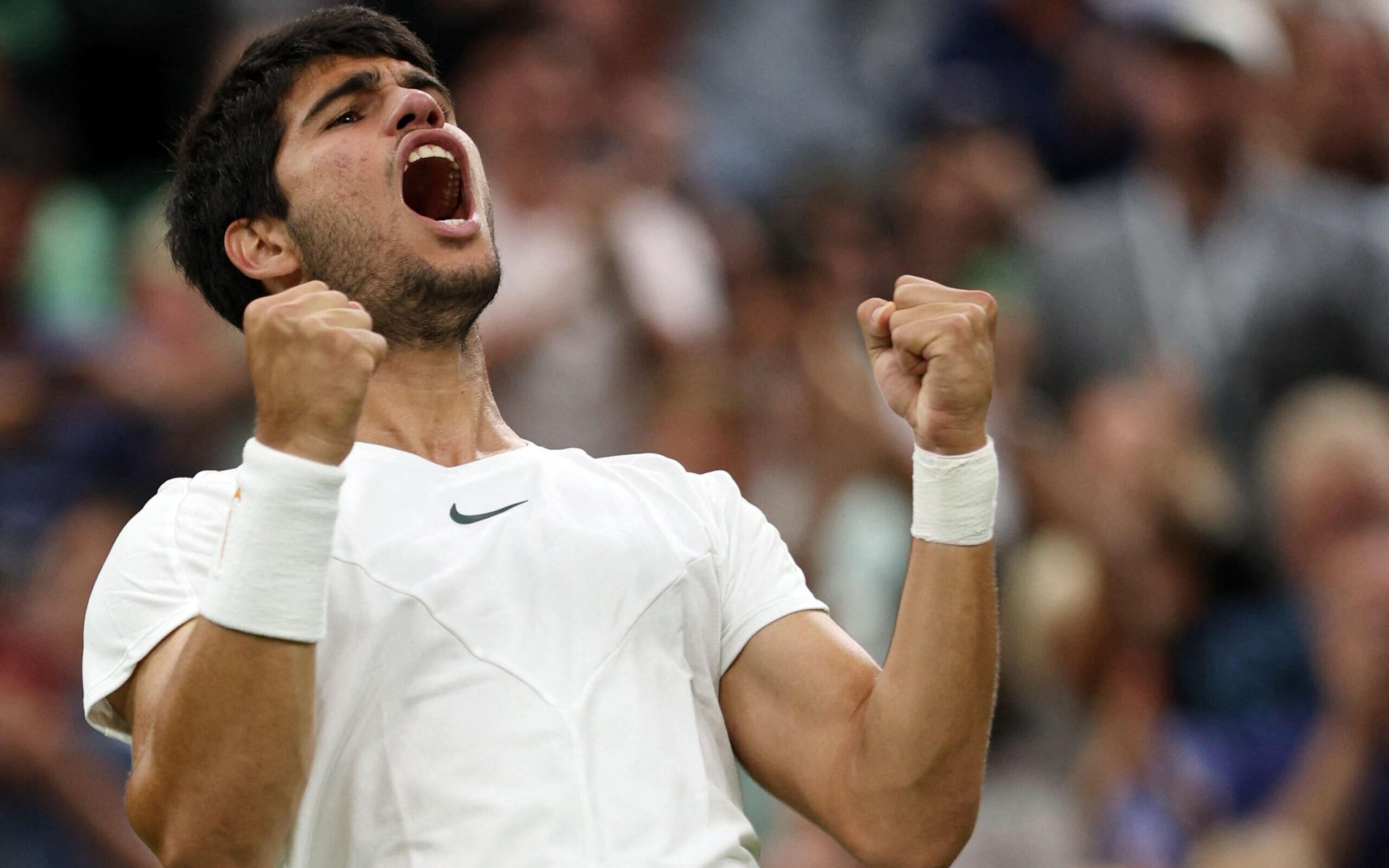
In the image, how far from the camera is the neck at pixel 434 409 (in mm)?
2865

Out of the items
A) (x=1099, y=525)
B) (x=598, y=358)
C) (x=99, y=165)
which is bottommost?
(x=1099, y=525)

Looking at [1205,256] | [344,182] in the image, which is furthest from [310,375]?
[1205,256]

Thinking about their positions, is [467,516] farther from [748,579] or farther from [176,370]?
[176,370]

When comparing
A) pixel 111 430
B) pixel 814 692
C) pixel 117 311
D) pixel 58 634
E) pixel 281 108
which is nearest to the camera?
pixel 814 692

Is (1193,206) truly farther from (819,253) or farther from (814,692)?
(814,692)

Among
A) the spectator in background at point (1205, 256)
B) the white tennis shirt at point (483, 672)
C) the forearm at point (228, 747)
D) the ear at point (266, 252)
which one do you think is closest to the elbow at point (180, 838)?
the forearm at point (228, 747)

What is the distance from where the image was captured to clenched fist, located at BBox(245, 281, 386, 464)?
7.30ft

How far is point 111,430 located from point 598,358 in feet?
5.16

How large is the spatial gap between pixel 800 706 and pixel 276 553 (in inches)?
37.1

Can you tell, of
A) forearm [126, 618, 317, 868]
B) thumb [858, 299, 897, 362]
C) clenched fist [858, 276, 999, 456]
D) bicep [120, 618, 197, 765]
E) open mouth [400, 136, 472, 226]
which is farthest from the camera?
open mouth [400, 136, 472, 226]

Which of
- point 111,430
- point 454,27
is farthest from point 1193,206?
point 111,430

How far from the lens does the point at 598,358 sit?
552 cm

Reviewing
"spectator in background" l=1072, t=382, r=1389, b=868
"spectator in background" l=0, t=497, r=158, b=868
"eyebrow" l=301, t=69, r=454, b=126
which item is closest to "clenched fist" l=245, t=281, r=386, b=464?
"eyebrow" l=301, t=69, r=454, b=126

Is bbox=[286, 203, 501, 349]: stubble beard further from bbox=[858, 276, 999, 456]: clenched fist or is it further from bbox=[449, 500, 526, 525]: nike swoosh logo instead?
bbox=[858, 276, 999, 456]: clenched fist
